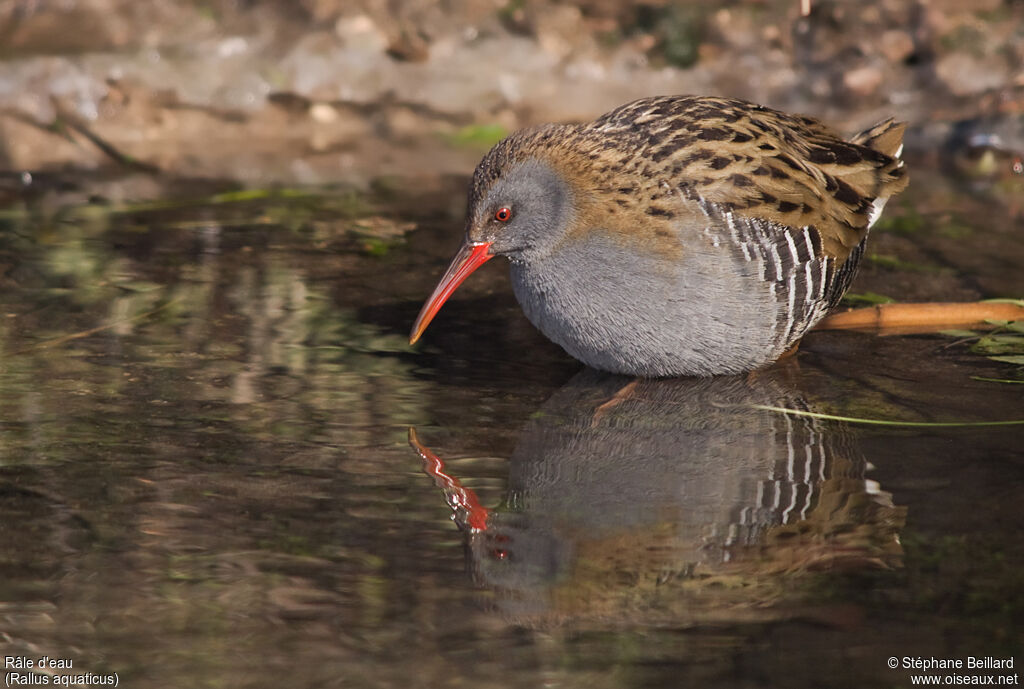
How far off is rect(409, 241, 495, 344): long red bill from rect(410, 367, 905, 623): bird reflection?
1.73 feet

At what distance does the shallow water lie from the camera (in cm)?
318

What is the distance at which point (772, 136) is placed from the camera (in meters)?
5.00

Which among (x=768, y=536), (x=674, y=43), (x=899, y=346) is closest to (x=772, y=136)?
(x=899, y=346)

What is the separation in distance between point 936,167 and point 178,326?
4.48m

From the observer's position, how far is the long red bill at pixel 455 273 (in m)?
4.81

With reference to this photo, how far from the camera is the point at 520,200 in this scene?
4.74 meters

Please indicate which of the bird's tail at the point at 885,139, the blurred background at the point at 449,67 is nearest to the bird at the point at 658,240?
the bird's tail at the point at 885,139

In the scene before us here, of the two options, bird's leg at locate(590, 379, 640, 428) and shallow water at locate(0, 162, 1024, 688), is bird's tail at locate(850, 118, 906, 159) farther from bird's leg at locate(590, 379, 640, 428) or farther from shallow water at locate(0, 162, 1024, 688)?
bird's leg at locate(590, 379, 640, 428)

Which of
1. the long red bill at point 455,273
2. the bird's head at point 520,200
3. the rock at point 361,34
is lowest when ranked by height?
the long red bill at point 455,273

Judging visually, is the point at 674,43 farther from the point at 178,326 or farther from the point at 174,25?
the point at 178,326

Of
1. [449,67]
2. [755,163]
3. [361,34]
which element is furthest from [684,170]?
[361,34]

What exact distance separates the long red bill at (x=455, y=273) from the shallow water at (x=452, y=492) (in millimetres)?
217

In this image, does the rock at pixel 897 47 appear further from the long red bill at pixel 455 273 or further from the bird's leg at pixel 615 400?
the long red bill at pixel 455 273

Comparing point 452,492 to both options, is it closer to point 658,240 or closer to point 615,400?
point 615,400
